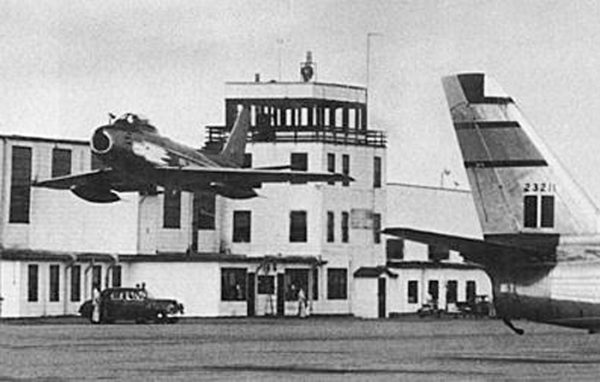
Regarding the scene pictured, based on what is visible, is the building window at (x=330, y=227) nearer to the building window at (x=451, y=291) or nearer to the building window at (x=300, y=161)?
the building window at (x=300, y=161)

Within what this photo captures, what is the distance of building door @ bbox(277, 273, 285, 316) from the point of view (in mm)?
75438

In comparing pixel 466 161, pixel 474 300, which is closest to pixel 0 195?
pixel 474 300

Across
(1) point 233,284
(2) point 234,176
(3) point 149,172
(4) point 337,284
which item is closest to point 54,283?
(3) point 149,172

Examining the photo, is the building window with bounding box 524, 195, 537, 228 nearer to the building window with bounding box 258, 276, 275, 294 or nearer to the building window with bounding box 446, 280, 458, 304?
the building window with bounding box 258, 276, 275, 294

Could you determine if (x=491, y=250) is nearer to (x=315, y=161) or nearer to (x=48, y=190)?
(x=48, y=190)

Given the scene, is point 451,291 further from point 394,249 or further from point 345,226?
point 345,226

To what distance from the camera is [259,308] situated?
246 ft

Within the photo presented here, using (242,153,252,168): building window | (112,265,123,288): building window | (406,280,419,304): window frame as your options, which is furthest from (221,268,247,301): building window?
(406,280,419,304): window frame

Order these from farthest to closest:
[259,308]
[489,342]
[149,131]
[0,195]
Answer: [259,308] < [0,195] < [149,131] < [489,342]

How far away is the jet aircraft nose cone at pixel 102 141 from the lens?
58219 mm

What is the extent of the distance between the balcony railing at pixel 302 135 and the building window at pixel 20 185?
1327cm

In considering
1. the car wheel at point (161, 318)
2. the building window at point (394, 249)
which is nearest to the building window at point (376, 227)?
the building window at point (394, 249)

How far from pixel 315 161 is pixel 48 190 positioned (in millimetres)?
14379

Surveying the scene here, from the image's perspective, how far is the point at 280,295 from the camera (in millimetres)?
76438
